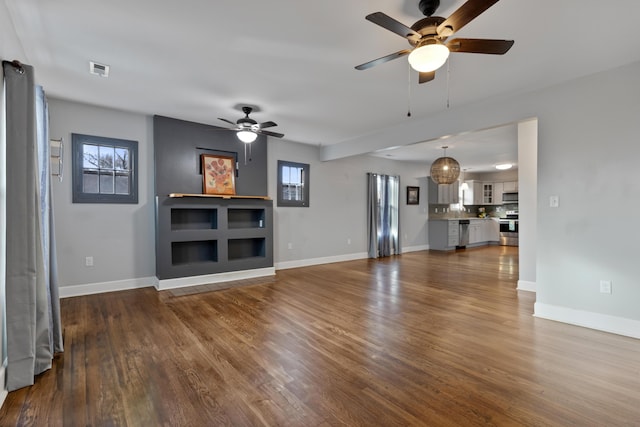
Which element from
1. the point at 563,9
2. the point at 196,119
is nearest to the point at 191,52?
the point at 196,119

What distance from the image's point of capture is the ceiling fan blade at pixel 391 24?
5.57 feet

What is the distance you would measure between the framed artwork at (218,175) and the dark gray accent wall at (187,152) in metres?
0.09

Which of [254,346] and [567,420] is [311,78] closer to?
[254,346]

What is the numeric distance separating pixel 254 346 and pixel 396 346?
1.23 meters

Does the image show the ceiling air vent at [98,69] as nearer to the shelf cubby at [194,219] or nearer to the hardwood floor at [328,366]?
the shelf cubby at [194,219]

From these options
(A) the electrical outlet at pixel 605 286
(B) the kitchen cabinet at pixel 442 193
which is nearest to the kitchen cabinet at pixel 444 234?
(B) the kitchen cabinet at pixel 442 193

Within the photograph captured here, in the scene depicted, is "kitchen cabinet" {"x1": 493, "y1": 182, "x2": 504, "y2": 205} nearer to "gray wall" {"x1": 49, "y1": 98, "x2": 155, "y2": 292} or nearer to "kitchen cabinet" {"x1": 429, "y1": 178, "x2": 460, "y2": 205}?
"kitchen cabinet" {"x1": 429, "y1": 178, "x2": 460, "y2": 205}

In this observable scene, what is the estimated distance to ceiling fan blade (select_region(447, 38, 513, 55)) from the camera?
6.42 ft

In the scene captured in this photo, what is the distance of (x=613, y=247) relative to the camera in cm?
293

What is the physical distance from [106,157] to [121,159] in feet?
0.60

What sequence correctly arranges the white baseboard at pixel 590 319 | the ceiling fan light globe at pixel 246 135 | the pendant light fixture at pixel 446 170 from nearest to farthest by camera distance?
the white baseboard at pixel 590 319, the ceiling fan light globe at pixel 246 135, the pendant light fixture at pixel 446 170

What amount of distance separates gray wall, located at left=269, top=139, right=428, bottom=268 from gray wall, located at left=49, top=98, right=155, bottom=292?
87.1 inches

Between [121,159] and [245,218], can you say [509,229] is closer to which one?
[245,218]

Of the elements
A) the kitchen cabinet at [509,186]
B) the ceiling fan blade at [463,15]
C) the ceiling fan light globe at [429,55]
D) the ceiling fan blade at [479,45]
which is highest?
the ceiling fan blade at [463,15]
